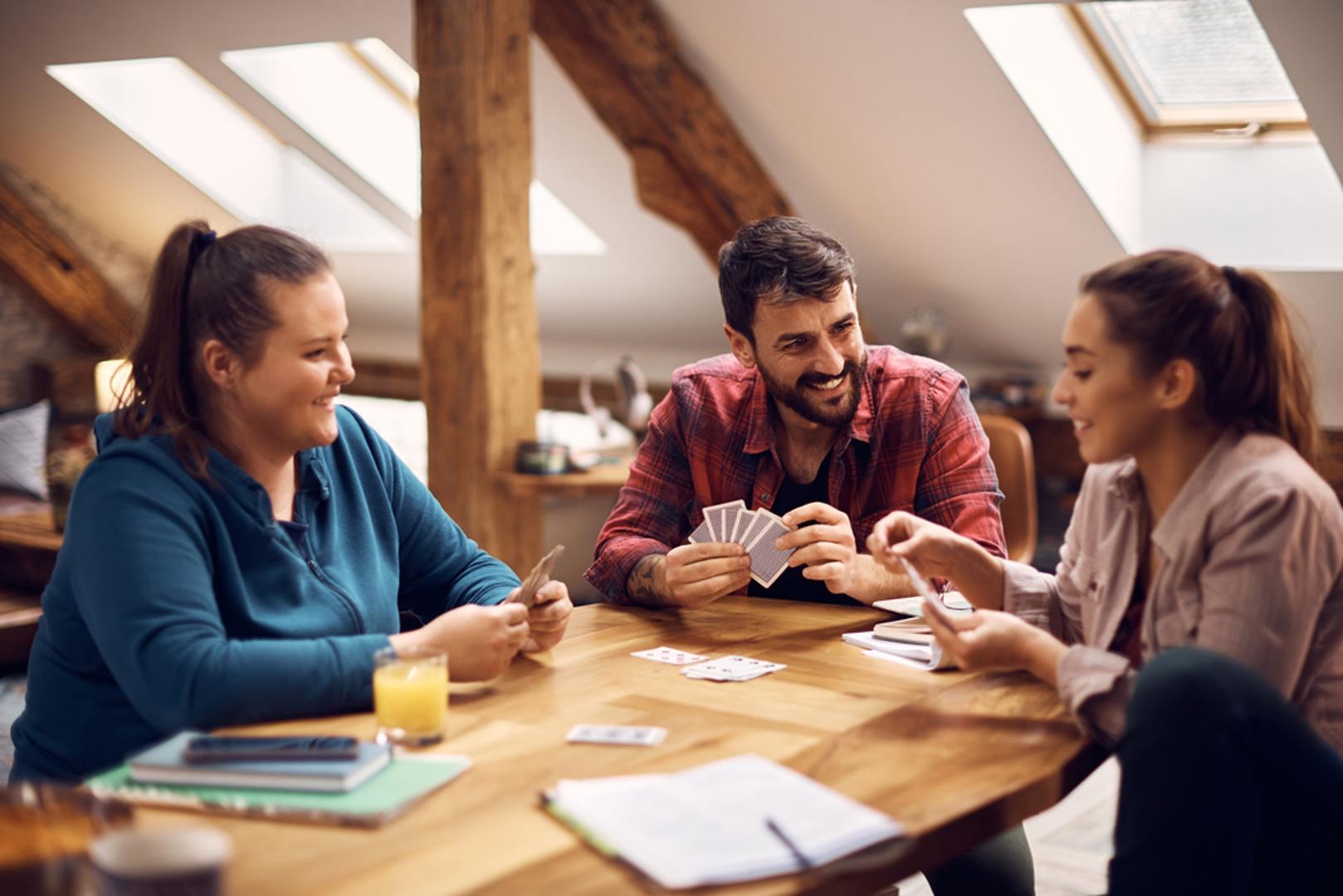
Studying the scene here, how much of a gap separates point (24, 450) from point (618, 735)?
19.7 feet

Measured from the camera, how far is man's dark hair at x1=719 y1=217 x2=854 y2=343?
237 centimetres

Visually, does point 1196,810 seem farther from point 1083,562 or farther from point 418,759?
point 418,759

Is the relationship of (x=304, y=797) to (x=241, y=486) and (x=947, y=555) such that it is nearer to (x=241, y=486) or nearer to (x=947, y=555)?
(x=241, y=486)

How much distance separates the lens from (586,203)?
6402 mm

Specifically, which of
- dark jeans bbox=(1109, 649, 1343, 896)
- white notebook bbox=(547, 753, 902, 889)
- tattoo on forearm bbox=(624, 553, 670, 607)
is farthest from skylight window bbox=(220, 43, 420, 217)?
dark jeans bbox=(1109, 649, 1343, 896)

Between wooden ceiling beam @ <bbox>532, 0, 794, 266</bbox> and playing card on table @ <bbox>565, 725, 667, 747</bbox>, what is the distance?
395 centimetres

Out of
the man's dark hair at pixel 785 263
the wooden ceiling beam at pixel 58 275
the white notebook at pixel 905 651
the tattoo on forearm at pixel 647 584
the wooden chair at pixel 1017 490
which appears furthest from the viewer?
the wooden ceiling beam at pixel 58 275

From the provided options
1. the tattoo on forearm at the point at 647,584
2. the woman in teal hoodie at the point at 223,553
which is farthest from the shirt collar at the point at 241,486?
the tattoo on forearm at the point at 647,584

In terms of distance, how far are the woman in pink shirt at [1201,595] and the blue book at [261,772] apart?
2.43 ft

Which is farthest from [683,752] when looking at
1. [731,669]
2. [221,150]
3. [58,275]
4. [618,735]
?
[58,275]

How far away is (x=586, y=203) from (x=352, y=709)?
16.2ft

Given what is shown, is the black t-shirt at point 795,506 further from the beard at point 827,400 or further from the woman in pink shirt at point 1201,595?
the woman in pink shirt at point 1201,595

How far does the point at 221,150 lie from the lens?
752 centimetres

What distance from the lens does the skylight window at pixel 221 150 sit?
7.09 metres
